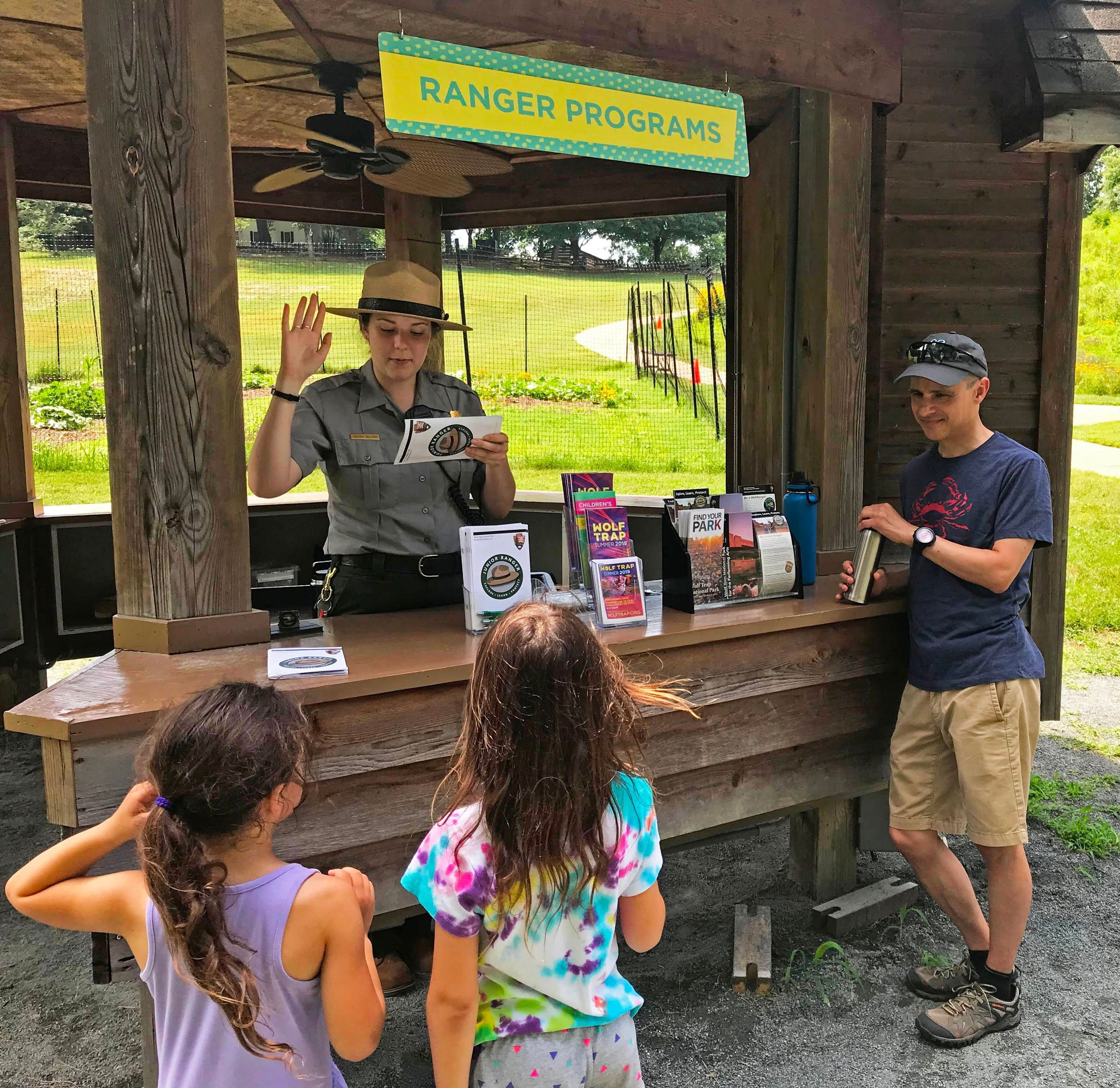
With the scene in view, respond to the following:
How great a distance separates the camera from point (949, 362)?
246 cm

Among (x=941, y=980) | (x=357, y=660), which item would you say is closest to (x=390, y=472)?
(x=357, y=660)

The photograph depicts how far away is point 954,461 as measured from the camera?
8.37ft

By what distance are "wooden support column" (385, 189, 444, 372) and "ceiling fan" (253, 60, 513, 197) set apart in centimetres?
98

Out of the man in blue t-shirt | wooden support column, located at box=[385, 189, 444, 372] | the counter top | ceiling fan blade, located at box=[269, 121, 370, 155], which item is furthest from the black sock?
wooden support column, located at box=[385, 189, 444, 372]

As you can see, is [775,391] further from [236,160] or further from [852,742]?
[236,160]

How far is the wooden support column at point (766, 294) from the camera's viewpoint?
128 inches

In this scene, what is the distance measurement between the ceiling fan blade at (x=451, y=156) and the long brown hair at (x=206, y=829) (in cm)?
277

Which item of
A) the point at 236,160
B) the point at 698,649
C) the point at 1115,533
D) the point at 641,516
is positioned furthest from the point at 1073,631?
the point at 236,160

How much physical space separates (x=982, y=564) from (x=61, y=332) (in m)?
9.46

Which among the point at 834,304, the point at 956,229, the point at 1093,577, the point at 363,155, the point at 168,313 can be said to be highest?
the point at 363,155

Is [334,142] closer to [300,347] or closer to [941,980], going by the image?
[300,347]

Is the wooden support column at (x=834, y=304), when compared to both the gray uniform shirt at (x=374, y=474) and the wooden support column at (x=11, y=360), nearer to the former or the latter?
the gray uniform shirt at (x=374, y=474)

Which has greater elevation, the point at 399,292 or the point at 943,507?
the point at 399,292

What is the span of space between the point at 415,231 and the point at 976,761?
393 cm
